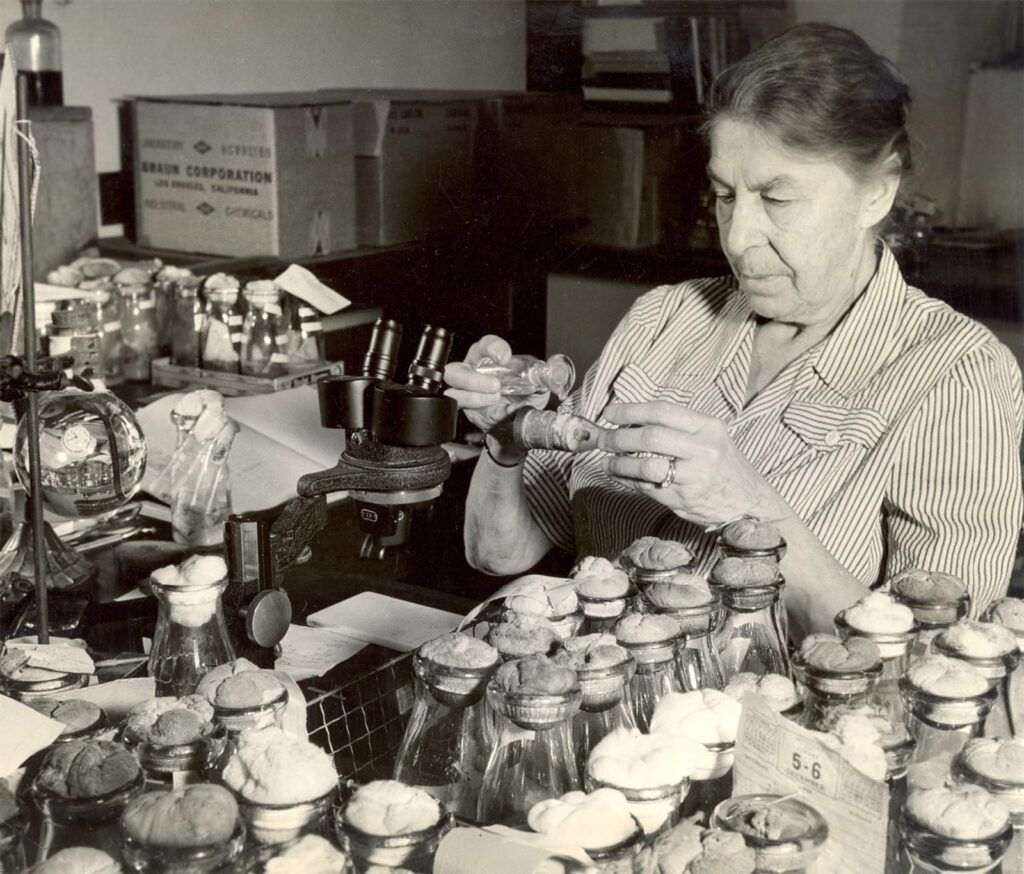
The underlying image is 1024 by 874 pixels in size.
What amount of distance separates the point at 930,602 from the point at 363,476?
54 centimetres

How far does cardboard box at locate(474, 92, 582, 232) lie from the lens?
4.20 meters

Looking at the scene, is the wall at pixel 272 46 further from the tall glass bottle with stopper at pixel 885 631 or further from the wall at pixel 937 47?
the tall glass bottle with stopper at pixel 885 631

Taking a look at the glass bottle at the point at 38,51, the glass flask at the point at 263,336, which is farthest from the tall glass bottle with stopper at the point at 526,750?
the glass bottle at the point at 38,51

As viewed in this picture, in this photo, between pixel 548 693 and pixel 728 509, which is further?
pixel 728 509

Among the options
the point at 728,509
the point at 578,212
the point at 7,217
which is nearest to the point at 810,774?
the point at 728,509

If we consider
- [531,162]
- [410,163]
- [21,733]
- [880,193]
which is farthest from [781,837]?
[531,162]

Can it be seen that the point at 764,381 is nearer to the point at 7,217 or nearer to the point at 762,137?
the point at 762,137

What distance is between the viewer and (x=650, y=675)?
981 mm

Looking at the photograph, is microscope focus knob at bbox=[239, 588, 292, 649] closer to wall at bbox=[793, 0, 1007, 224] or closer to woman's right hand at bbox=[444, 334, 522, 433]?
woman's right hand at bbox=[444, 334, 522, 433]

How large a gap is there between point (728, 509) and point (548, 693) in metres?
0.61

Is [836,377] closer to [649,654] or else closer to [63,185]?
[649,654]

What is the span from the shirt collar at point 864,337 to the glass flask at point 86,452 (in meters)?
1.04

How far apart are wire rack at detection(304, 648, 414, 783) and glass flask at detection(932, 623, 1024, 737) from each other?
479 mm

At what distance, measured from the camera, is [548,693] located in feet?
2.82
